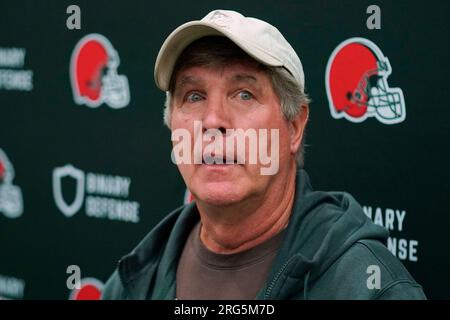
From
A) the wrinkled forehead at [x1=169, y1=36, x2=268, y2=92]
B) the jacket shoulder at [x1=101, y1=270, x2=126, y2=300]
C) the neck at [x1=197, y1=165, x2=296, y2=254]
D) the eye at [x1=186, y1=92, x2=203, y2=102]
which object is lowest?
the jacket shoulder at [x1=101, y1=270, x2=126, y2=300]

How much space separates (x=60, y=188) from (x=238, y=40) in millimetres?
1435

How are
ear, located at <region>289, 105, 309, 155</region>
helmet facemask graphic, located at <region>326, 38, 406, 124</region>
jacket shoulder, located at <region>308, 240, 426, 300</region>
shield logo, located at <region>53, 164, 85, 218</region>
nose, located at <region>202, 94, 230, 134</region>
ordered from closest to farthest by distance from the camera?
jacket shoulder, located at <region>308, 240, 426, 300</region> < nose, located at <region>202, 94, 230, 134</region> < ear, located at <region>289, 105, 309, 155</region> < helmet facemask graphic, located at <region>326, 38, 406, 124</region> < shield logo, located at <region>53, 164, 85, 218</region>

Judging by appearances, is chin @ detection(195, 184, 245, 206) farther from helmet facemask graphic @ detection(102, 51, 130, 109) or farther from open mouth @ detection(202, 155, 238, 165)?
helmet facemask graphic @ detection(102, 51, 130, 109)

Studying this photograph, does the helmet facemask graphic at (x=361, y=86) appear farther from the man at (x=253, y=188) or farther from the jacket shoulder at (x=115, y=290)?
the jacket shoulder at (x=115, y=290)

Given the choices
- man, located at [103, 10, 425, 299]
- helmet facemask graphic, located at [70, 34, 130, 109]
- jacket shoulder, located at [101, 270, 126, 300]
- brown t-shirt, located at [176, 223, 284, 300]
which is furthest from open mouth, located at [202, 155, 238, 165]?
helmet facemask graphic, located at [70, 34, 130, 109]

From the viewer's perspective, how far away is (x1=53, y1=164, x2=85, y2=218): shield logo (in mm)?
2679

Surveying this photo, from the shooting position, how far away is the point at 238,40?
151 centimetres

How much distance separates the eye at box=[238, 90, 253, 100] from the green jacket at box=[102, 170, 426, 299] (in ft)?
0.86

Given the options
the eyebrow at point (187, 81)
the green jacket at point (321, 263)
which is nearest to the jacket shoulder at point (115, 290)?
the green jacket at point (321, 263)

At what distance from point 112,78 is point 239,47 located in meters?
1.06

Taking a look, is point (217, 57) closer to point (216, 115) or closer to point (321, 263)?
point (216, 115)

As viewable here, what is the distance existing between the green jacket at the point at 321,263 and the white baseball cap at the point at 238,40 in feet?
1.00
